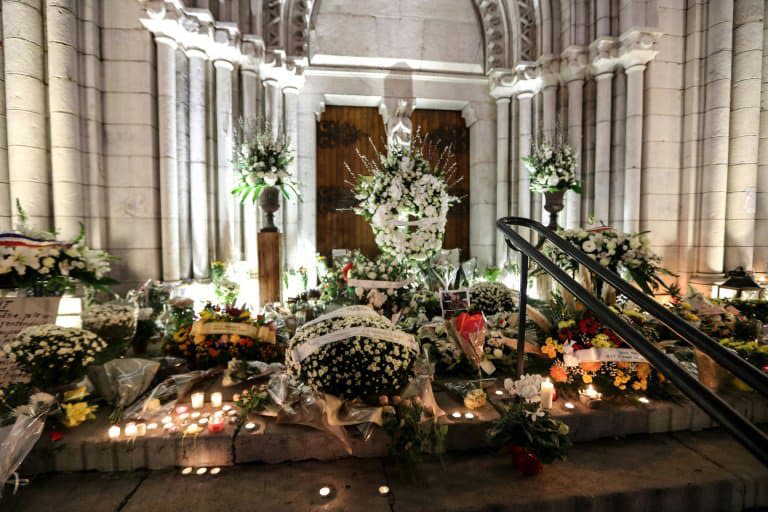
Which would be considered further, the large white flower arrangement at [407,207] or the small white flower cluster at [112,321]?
the large white flower arrangement at [407,207]

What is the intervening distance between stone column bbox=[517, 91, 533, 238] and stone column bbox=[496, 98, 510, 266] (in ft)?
0.89

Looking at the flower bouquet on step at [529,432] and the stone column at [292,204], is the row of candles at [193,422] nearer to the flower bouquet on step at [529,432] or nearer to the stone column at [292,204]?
A: the flower bouquet on step at [529,432]

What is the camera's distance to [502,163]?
700cm

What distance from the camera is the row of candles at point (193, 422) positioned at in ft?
6.56

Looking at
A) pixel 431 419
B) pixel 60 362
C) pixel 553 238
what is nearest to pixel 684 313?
pixel 553 238

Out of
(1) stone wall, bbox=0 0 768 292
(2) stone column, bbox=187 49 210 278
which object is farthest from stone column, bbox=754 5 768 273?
(2) stone column, bbox=187 49 210 278

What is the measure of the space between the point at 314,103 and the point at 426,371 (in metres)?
5.42

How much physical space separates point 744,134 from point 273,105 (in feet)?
21.9

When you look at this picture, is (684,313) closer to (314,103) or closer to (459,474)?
(459,474)

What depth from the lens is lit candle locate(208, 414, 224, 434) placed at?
203 cm

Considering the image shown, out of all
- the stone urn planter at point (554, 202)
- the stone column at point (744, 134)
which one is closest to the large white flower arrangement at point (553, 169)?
the stone urn planter at point (554, 202)

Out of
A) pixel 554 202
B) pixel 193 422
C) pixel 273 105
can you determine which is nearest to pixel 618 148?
pixel 554 202

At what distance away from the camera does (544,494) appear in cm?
173

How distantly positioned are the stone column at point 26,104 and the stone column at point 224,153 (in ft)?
6.07
